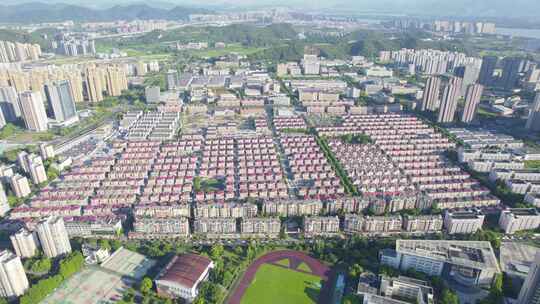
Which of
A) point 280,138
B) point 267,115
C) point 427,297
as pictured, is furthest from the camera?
point 267,115

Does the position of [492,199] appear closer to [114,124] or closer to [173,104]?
[173,104]

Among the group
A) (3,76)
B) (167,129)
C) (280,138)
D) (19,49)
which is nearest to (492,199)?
(280,138)

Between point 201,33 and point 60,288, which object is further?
point 201,33

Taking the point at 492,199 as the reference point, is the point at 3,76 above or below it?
above

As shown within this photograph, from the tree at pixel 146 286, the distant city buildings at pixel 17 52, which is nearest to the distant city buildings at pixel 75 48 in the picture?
the distant city buildings at pixel 17 52

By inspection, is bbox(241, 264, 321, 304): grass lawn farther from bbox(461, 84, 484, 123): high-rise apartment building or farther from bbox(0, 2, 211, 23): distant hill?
bbox(0, 2, 211, 23): distant hill

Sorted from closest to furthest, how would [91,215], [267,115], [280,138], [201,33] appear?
[91,215], [280,138], [267,115], [201,33]

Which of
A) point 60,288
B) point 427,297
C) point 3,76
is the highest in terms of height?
point 3,76

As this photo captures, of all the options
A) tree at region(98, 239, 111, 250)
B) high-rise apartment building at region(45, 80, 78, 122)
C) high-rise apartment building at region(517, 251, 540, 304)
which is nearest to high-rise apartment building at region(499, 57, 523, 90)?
high-rise apartment building at region(517, 251, 540, 304)
